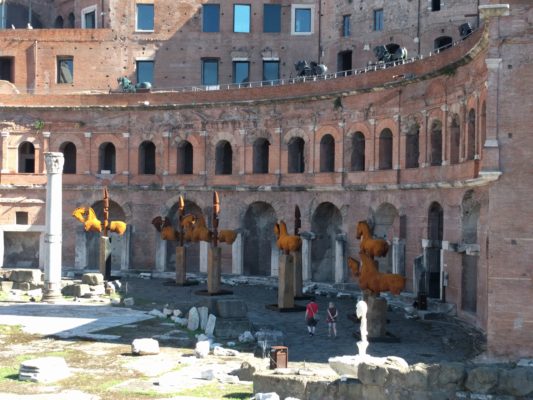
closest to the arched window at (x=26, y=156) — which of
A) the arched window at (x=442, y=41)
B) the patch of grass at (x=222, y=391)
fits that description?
the arched window at (x=442, y=41)

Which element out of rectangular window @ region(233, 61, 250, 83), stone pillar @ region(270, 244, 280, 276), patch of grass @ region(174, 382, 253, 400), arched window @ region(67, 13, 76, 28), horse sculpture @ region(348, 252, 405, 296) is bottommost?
patch of grass @ region(174, 382, 253, 400)

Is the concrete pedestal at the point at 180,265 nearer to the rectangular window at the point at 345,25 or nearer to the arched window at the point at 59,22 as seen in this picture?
the rectangular window at the point at 345,25

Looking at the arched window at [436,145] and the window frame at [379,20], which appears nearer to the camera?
the arched window at [436,145]

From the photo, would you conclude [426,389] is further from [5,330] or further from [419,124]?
[419,124]

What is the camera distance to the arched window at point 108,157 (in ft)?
130

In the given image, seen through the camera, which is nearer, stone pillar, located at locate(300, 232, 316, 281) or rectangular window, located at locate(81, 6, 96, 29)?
stone pillar, located at locate(300, 232, 316, 281)

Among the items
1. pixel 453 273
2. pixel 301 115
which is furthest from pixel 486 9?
pixel 301 115

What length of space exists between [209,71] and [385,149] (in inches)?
553

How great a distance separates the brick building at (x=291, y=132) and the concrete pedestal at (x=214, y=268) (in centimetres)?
491

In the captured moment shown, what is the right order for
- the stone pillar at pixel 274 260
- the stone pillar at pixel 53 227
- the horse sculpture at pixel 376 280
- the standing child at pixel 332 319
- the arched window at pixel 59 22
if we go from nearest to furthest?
the horse sculpture at pixel 376 280
the standing child at pixel 332 319
the stone pillar at pixel 53 227
the stone pillar at pixel 274 260
the arched window at pixel 59 22

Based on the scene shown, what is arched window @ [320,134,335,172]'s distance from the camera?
34.3m

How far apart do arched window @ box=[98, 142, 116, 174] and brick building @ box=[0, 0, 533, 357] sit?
145 millimetres

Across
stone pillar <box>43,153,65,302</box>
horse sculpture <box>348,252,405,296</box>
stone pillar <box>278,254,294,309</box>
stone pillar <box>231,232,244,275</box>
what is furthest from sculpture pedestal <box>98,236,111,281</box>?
horse sculpture <box>348,252,405,296</box>

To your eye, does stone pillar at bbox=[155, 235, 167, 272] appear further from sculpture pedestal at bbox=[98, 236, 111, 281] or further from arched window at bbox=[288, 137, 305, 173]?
arched window at bbox=[288, 137, 305, 173]
